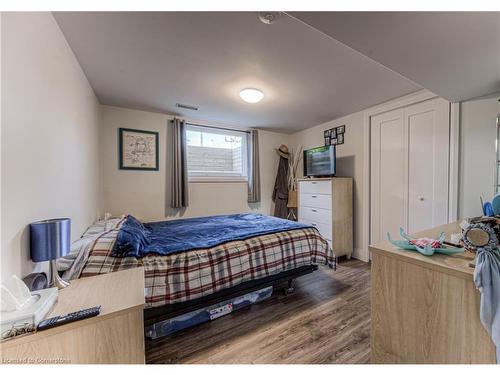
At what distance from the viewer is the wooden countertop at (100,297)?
2.41 feet

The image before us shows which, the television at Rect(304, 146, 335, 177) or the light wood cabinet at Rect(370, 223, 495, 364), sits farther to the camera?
the television at Rect(304, 146, 335, 177)

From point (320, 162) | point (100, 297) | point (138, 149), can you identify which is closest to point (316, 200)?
point (320, 162)

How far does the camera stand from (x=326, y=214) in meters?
3.03

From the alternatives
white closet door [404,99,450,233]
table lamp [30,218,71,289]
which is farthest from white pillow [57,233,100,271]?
white closet door [404,99,450,233]

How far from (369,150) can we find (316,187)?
91cm

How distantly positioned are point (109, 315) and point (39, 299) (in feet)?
0.98

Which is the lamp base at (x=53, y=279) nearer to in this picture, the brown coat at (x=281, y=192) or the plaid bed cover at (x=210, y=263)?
the plaid bed cover at (x=210, y=263)

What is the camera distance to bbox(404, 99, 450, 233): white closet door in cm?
227

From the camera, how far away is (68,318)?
29.2 inches

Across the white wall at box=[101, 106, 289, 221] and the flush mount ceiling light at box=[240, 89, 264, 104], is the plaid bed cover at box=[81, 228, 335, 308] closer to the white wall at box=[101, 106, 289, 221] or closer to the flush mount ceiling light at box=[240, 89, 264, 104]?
the white wall at box=[101, 106, 289, 221]

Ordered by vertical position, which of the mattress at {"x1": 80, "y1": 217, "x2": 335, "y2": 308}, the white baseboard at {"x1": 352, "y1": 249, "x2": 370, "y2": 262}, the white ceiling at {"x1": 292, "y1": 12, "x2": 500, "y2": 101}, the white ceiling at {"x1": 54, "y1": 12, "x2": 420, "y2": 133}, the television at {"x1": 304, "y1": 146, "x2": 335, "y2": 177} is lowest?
the white baseboard at {"x1": 352, "y1": 249, "x2": 370, "y2": 262}

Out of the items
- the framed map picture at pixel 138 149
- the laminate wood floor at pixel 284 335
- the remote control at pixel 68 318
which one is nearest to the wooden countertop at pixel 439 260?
the laminate wood floor at pixel 284 335

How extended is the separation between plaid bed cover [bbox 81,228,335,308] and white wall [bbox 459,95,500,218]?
5.28 feet

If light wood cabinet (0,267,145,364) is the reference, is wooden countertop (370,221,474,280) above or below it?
above
